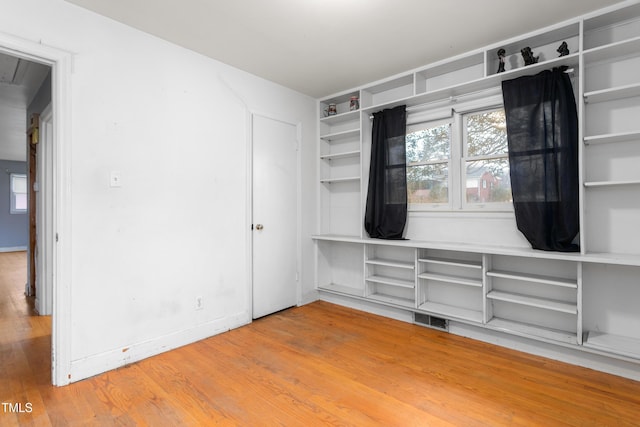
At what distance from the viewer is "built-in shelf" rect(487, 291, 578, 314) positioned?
2.38m

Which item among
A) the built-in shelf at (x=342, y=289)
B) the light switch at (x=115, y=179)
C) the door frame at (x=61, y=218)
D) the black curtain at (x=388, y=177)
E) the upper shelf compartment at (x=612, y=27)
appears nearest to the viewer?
the door frame at (x=61, y=218)

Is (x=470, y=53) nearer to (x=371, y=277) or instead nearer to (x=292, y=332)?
(x=371, y=277)

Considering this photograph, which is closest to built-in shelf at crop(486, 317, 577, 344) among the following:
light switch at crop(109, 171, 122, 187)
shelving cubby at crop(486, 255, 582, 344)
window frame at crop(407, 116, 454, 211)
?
shelving cubby at crop(486, 255, 582, 344)

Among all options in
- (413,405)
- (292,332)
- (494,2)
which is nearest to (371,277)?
(292,332)

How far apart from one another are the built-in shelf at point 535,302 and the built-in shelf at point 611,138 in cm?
124

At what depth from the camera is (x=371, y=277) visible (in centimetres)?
358

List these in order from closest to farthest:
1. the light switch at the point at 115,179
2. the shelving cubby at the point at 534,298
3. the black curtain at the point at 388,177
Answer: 1. the light switch at the point at 115,179
2. the shelving cubby at the point at 534,298
3. the black curtain at the point at 388,177

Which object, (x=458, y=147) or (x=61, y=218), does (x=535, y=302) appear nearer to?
(x=458, y=147)

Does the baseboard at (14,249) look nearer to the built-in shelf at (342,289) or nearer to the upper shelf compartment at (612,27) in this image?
the built-in shelf at (342,289)

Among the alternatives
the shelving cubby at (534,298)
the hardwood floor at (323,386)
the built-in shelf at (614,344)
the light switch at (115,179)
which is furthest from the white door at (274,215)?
the built-in shelf at (614,344)

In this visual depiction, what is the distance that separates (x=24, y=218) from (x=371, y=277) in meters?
11.0

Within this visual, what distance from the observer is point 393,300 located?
3350 mm

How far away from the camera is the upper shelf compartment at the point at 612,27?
2.23 metres

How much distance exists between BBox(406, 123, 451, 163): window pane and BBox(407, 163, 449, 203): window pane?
96mm
